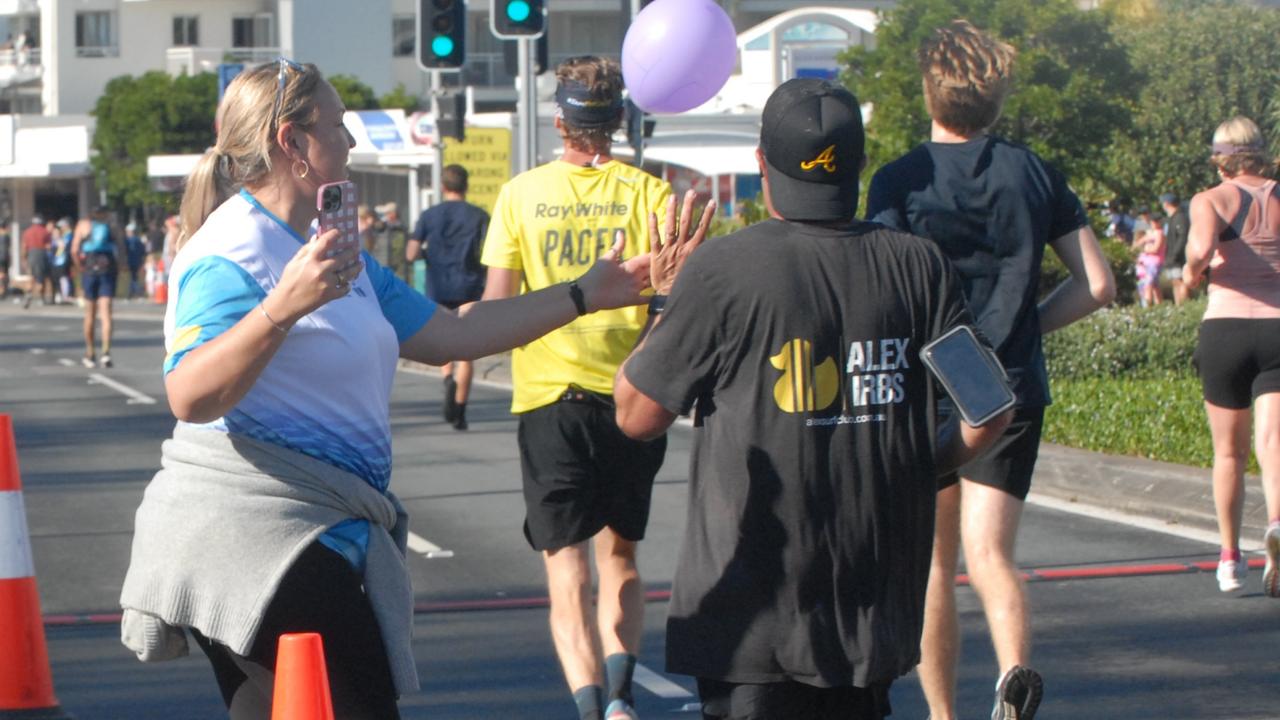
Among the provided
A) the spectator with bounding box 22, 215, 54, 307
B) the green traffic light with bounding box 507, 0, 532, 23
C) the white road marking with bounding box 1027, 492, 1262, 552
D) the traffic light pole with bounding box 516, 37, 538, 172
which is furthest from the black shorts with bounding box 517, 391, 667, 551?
the spectator with bounding box 22, 215, 54, 307

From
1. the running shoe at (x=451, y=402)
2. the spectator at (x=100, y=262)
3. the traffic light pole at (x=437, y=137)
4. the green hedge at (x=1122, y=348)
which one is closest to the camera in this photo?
the running shoe at (x=451, y=402)

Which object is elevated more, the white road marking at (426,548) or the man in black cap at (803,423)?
the man in black cap at (803,423)

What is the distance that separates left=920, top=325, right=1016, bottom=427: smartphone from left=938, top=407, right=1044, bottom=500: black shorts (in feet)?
5.79

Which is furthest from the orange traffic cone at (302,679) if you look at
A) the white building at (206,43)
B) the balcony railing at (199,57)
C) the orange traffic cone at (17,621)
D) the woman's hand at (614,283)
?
the balcony railing at (199,57)

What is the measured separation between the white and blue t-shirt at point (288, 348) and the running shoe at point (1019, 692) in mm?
2222

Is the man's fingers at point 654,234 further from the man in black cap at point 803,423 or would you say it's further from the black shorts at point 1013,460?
the black shorts at point 1013,460

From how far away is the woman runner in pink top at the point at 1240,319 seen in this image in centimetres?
761

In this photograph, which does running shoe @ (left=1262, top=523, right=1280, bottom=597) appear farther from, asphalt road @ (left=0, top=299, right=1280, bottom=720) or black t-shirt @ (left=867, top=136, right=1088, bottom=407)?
black t-shirt @ (left=867, top=136, right=1088, bottom=407)

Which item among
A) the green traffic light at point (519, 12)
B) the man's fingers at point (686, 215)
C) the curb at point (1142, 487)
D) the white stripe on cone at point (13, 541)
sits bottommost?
the curb at point (1142, 487)

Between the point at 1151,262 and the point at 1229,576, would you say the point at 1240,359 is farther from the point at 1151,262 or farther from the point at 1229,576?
the point at 1151,262

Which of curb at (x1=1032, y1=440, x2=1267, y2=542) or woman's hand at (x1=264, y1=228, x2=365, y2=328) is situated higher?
woman's hand at (x1=264, y1=228, x2=365, y2=328)

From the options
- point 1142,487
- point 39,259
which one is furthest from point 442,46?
point 39,259

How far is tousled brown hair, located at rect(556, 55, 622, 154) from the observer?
546cm

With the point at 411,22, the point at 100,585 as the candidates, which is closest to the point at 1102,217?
the point at 100,585
